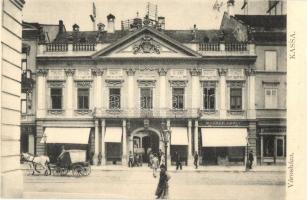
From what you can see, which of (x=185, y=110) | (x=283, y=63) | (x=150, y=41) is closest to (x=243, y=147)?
(x=185, y=110)

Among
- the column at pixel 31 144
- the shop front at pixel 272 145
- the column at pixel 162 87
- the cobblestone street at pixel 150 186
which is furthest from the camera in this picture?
the column at pixel 162 87

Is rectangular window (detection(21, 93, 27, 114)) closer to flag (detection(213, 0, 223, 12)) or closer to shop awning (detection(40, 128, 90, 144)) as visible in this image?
shop awning (detection(40, 128, 90, 144))

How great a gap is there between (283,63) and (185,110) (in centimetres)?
Result: 226

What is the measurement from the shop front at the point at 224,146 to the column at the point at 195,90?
1.49 feet

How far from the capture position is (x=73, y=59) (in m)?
10.8

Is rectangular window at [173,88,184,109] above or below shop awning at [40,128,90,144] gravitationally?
above

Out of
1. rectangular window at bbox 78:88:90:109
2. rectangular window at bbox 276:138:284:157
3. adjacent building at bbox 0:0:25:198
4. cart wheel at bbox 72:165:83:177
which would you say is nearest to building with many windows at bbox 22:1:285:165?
rectangular window at bbox 78:88:90:109

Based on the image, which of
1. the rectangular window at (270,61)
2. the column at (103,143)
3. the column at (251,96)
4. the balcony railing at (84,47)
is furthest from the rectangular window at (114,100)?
the rectangular window at (270,61)

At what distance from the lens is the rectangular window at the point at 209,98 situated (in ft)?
34.7

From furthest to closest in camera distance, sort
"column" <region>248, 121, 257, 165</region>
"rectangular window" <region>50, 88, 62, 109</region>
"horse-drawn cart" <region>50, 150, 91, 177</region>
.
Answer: "rectangular window" <region>50, 88, 62, 109</region>
"horse-drawn cart" <region>50, 150, 91, 177</region>
"column" <region>248, 121, 257, 165</region>

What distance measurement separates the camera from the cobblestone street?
8.57 meters

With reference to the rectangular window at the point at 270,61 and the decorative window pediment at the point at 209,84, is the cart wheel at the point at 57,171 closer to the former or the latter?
the decorative window pediment at the point at 209,84

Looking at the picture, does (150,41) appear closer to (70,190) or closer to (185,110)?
(185,110)

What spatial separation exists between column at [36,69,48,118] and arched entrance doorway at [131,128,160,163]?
182 cm
